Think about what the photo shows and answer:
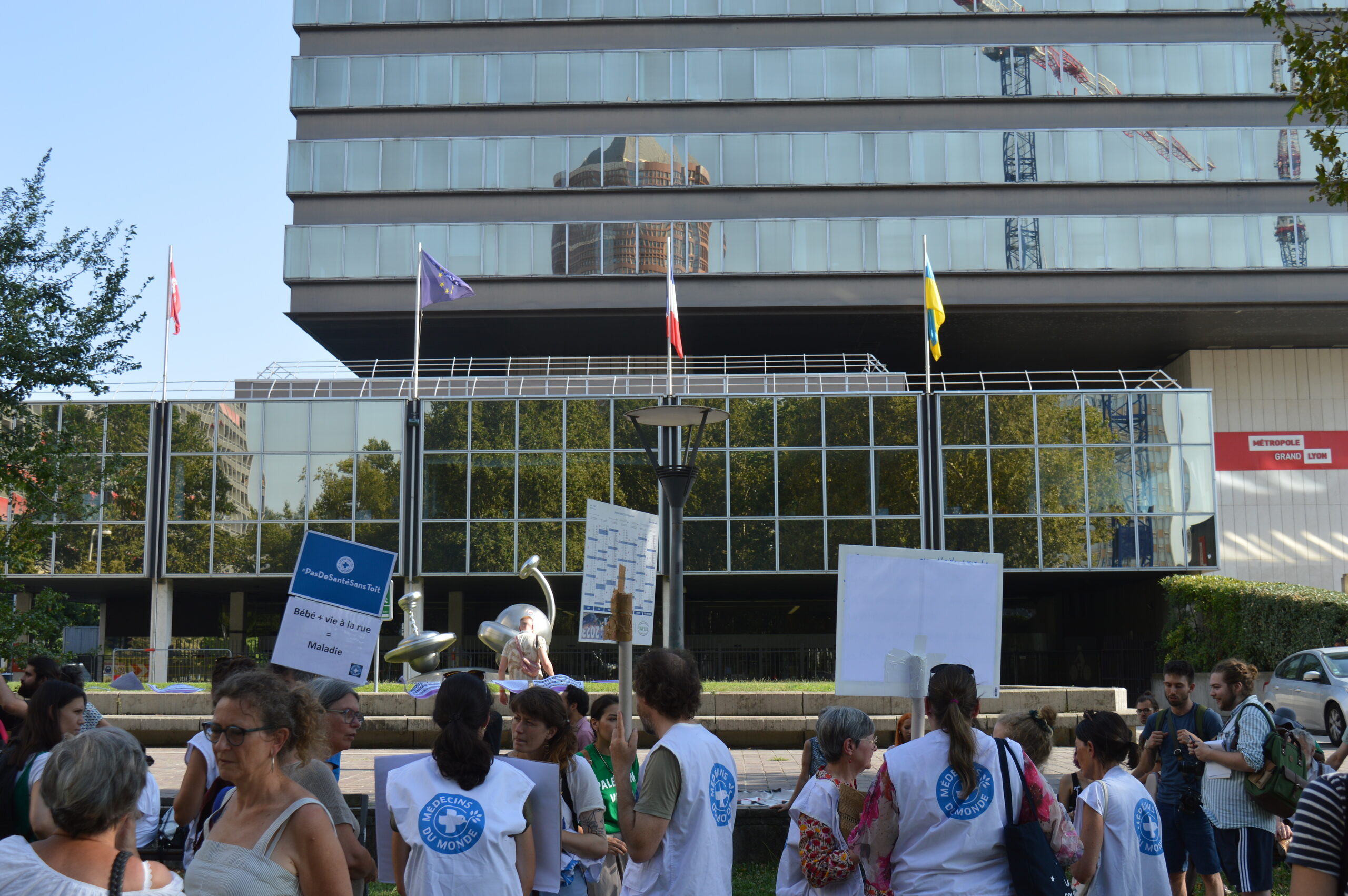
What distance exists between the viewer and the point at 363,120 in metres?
42.8

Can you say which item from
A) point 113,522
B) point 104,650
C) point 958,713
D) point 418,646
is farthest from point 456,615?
point 958,713

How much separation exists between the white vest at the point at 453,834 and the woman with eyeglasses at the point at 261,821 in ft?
1.87

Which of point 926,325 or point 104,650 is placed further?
point 926,325

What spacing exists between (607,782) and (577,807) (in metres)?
0.77

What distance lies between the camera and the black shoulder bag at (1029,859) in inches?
179

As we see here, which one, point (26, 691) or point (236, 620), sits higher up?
point (26, 691)

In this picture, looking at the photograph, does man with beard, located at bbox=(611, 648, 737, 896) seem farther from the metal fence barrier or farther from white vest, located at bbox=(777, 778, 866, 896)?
the metal fence barrier

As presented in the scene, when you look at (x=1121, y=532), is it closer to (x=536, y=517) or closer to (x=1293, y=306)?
(x=1293, y=306)

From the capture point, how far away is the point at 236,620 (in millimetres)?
45844

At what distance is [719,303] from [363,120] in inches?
531

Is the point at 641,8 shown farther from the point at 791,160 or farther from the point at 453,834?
the point at 453,834

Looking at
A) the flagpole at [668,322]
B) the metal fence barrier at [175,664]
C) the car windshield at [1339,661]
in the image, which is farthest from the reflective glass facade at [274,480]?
the car windshield at [1339,661]

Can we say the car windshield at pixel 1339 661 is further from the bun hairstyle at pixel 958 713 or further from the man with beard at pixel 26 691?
the man with beard at pixel 26 691

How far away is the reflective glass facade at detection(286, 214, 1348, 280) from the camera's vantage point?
134ft
